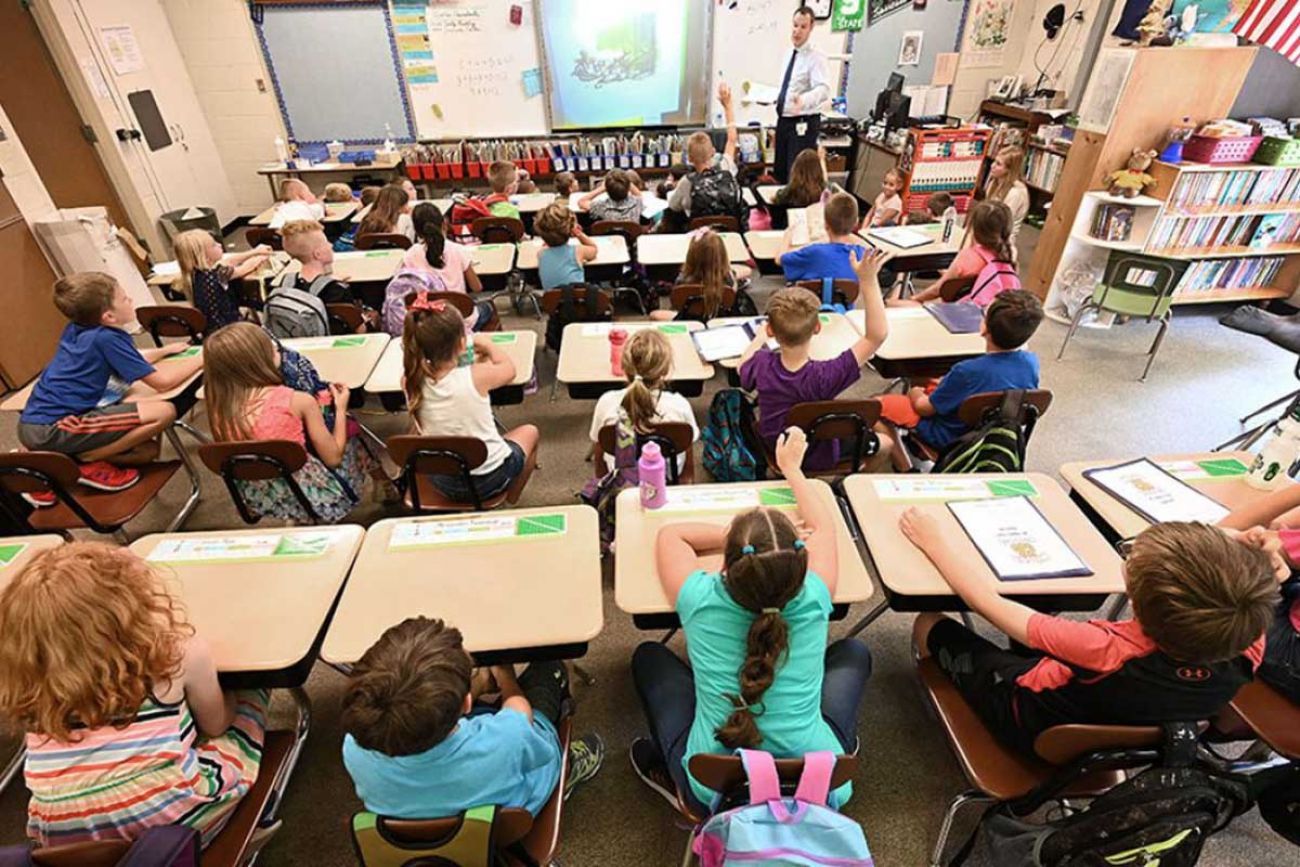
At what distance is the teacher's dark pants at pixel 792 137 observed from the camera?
19.1 ft

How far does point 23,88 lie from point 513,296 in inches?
147

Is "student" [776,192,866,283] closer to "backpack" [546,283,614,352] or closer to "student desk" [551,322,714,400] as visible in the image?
"student desk" [551,322,714,400]

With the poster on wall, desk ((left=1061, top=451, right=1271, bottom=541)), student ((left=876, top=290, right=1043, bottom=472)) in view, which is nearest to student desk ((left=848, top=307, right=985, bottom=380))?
student ((left=876, top=290, right=1043, bottom=472))

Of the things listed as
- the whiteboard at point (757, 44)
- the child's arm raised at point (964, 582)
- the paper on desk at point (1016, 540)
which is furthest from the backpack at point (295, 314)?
the whiteboard at point (757, 44)

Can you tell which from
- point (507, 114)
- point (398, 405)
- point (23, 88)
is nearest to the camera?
point (398, 405)

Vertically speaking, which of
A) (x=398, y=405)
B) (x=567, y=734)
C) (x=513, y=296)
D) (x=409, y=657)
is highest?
(x=409, y=657)

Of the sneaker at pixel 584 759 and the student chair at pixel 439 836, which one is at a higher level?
the student chair at pixel 439 836

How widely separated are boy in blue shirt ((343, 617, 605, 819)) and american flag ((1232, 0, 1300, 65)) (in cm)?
574

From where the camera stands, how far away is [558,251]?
3660mm

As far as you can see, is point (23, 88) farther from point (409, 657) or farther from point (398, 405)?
point (409, 657)

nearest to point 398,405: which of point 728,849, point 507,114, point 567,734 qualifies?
point 567,734

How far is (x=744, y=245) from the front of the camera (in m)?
4.06

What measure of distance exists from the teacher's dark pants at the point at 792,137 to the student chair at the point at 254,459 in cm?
530

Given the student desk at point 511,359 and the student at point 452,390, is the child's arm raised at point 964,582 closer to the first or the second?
the student at point 452,390
